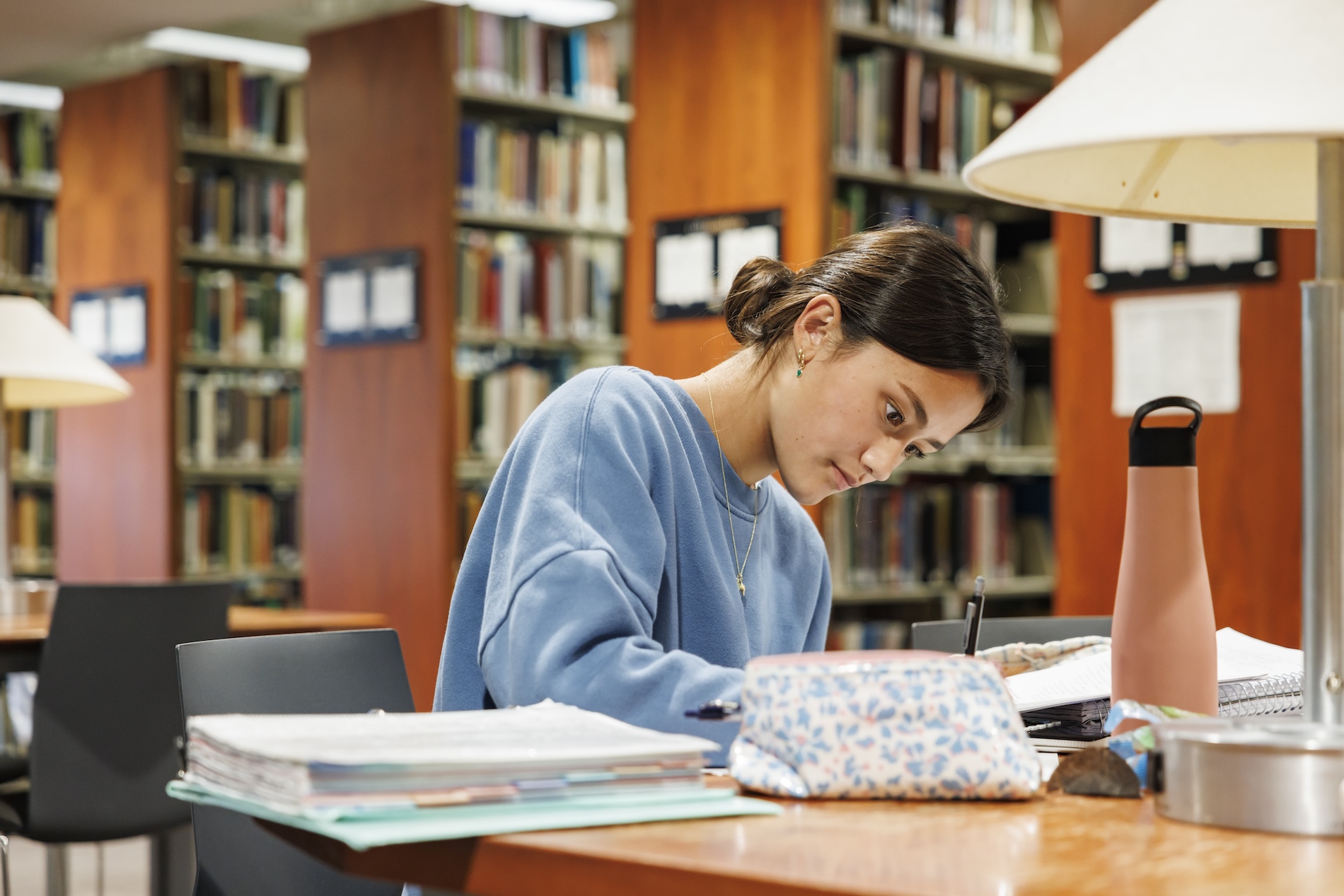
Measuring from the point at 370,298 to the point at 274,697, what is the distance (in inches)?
138

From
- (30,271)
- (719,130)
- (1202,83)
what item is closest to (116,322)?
(30,271)

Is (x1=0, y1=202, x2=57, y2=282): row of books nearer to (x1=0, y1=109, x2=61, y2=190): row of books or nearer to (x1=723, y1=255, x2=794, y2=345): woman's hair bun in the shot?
(x1=0, y1=109, x2=61, y2=190): row of books

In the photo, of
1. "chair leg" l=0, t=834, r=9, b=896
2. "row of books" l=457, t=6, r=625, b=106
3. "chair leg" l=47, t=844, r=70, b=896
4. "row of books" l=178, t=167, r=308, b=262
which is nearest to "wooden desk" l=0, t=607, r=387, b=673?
"chair leg" l=47, t=844, r=70, b=896

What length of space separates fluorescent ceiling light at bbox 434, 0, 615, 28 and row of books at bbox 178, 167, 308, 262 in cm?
108

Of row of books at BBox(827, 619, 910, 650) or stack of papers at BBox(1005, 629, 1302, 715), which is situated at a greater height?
stack of papers at BBox(1005, 629, 1302, 715)

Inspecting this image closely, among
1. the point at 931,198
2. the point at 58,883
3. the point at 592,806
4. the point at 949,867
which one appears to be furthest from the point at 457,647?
the point at 931,198

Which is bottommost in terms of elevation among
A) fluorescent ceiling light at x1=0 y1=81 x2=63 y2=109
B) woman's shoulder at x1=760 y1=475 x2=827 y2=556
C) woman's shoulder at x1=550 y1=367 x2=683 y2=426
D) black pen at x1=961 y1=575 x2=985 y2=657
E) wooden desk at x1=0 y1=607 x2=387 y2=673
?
wooden desk at x1=0 y1=607 x2=387 y2=673

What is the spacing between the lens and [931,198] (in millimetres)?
4711

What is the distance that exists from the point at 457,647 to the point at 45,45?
557cm

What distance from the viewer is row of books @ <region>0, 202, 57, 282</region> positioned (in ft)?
21.0

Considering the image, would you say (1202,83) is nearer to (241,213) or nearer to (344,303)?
(344,303)

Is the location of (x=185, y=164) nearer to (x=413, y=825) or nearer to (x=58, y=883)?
(x=58, y=883)

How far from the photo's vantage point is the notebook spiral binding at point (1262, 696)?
1.26 m

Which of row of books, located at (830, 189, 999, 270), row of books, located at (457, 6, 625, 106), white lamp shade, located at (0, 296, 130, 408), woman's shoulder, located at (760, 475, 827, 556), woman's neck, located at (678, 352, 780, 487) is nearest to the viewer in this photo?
woman's neck, located at (678, 352, 780, 487)
